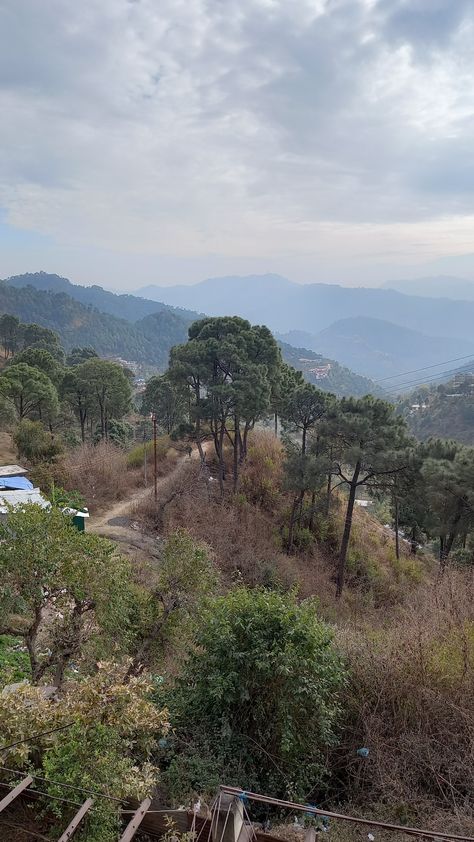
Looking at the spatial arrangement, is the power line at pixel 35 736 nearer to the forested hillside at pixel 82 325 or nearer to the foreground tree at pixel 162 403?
the foreground tree at pixel 162 403

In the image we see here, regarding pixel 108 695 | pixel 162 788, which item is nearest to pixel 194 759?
pixel 162 788

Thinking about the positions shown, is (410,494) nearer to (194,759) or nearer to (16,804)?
(194,759)

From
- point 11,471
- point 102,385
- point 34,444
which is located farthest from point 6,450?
point 102,385

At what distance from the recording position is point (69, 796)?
3.04m

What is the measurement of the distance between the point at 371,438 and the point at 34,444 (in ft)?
36.6

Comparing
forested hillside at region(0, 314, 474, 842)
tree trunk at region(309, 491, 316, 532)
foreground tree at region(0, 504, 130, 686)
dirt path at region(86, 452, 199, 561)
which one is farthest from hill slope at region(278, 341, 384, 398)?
foreground tree at region(0, 504, 130, 686)

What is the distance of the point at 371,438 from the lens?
12.7 meters

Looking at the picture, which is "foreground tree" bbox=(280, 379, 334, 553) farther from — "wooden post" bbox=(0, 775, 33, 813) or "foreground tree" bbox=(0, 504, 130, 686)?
"wooden post" bbox=(0, 775, 33, 813)

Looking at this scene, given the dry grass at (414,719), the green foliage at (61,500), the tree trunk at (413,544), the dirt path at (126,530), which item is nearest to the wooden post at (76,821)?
the dry grass at (414,719)

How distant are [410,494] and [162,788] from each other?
419 inches

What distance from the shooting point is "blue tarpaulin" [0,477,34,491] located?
12.6 metres

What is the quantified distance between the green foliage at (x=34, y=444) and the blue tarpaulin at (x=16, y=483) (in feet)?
9.48

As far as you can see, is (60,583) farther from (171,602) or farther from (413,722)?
(413,722)

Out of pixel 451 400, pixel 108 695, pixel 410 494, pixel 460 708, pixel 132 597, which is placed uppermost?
pixel 108 695
